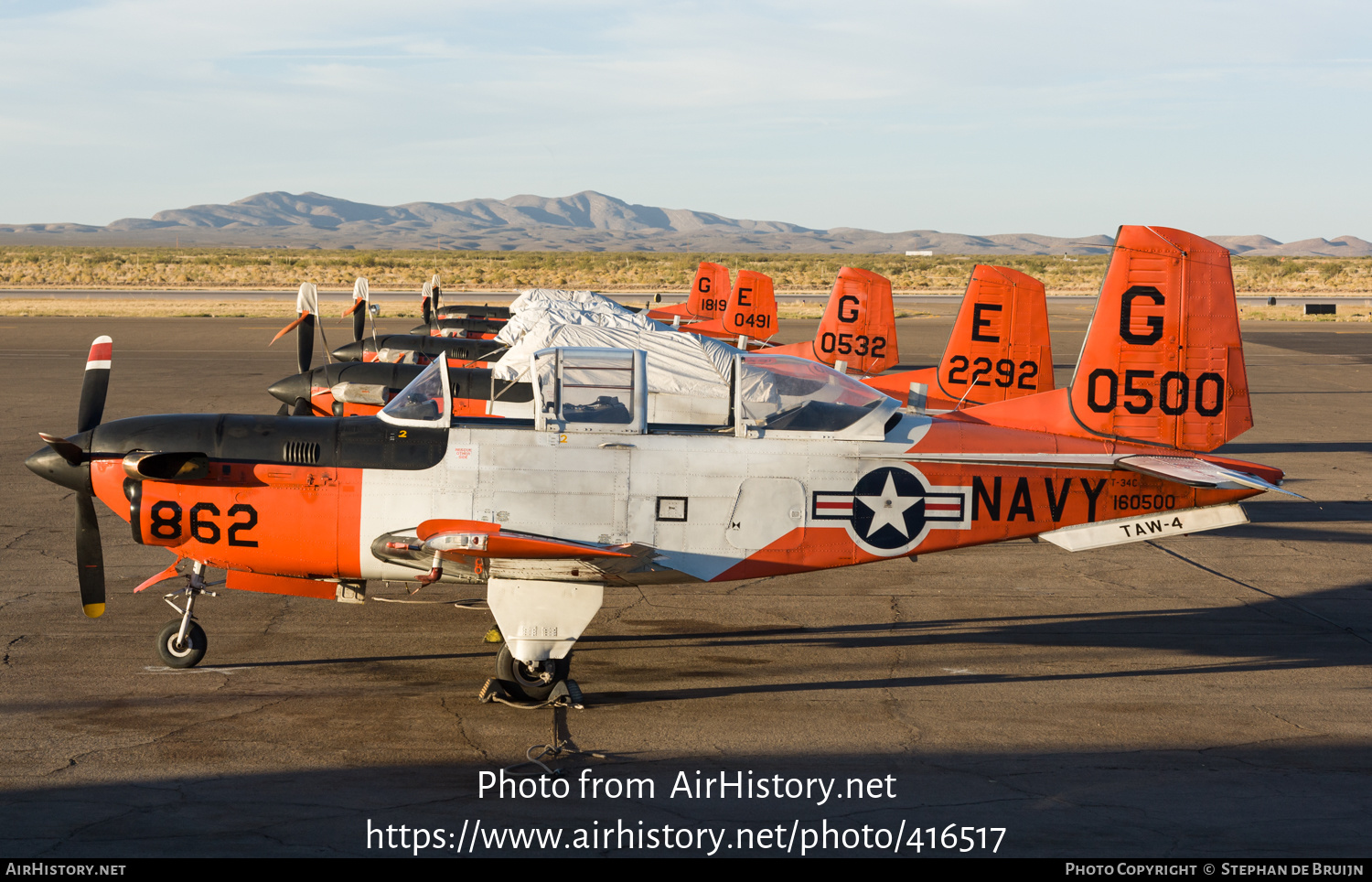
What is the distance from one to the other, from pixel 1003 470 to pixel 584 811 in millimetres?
3990

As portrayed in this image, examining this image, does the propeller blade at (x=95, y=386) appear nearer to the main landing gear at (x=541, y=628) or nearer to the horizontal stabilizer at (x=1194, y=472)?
the main landing gear at (x=541, y=628)

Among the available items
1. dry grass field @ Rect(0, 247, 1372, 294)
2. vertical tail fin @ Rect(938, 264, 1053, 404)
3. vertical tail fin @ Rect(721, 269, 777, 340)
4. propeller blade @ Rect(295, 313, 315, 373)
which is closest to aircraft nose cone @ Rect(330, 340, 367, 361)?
propeller blade @ Rect(295, 313, 315, 373)

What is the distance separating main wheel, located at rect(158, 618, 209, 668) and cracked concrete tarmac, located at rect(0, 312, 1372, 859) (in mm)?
91

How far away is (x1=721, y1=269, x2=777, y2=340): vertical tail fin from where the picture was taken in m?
23.8

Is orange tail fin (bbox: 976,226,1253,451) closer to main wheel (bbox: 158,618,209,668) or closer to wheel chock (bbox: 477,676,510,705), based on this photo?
wheel chock (bbox: 477,676,510,705)

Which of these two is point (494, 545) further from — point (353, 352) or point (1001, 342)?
point (353, 352)

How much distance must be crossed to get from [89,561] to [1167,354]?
828 centimetres

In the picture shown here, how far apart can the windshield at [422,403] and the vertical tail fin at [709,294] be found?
20356mm

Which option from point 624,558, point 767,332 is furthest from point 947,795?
point 767,332

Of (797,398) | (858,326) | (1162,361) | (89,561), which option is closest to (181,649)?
(89,561)

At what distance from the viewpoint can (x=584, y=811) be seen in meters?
5.68

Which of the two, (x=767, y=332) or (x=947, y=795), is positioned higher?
(x=767, y=332)

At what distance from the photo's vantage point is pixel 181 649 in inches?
301
